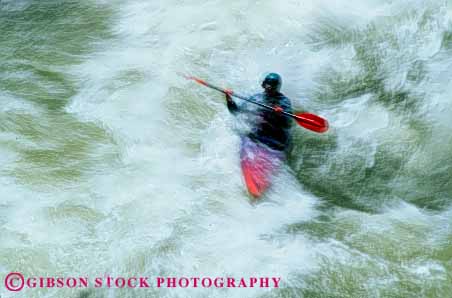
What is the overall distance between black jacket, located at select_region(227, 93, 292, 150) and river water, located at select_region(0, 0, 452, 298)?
20 centimetres

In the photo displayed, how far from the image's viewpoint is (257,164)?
16.8 feet

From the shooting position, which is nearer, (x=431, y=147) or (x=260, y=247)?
(x=260, y=247)

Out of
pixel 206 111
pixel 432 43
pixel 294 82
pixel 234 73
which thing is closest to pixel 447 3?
pixel 432 43

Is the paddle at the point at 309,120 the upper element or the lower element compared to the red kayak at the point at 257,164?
upper

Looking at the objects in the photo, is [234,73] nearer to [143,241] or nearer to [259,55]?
[259,55]

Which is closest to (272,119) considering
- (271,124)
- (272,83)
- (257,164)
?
(271,124)

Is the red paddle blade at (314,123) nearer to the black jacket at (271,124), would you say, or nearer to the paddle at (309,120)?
the paddle at (309,120)

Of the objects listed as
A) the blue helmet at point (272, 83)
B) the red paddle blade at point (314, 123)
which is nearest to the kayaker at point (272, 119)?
the blue helmet at point (272, 83)

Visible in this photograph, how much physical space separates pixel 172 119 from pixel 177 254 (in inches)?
64.7

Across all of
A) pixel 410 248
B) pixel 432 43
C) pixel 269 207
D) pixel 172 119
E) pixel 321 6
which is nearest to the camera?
pixel 410 248

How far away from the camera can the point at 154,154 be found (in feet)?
17.7

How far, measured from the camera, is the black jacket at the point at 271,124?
17.3 ft

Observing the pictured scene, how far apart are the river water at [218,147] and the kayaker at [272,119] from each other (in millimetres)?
206

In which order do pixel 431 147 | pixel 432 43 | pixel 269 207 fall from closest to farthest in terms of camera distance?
pixel 269 207
pixel 431 147
pixel 432 43
